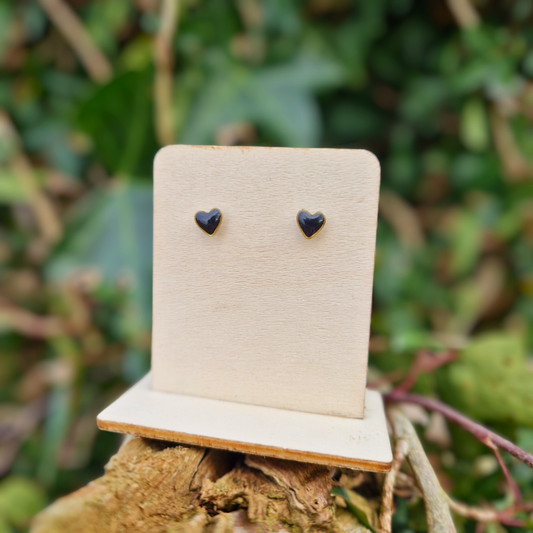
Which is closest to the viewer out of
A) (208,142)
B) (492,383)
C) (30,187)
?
(492,383)

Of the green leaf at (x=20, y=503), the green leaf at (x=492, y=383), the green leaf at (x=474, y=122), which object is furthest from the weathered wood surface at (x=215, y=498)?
the green leaf at (x=474, y=122)

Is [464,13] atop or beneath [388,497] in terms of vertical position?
atop

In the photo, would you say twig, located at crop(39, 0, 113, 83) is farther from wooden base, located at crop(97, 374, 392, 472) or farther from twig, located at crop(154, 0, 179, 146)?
wooden base, located at crop(97, 374, 392, 472)

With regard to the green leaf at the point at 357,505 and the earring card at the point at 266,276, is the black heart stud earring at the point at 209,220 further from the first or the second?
the green leaf at the point at 357,505

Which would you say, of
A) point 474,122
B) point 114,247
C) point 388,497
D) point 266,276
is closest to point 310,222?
point 266,276

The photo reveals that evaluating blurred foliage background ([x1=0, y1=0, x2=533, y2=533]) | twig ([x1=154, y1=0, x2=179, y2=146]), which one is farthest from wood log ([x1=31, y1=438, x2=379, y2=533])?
twig ([x1=154, y1=0, x2=179, y2=146])

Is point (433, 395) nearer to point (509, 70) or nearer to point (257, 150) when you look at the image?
point (257, 150)

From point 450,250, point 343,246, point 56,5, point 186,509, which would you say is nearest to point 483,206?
point 450,250

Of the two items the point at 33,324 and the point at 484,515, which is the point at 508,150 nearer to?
the point at 484,515
